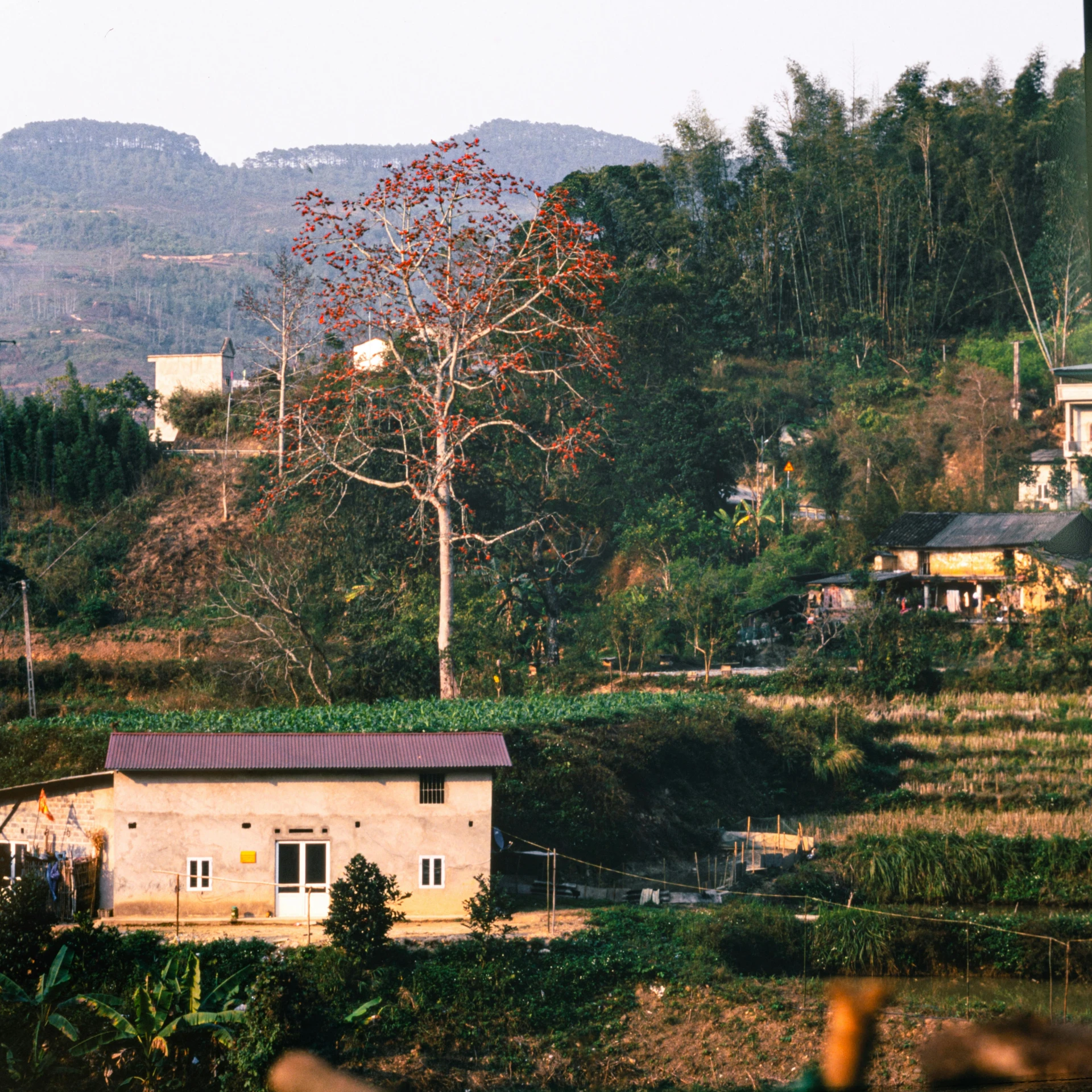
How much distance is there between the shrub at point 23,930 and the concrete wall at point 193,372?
12.2 meters

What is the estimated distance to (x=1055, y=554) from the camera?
13453 mm

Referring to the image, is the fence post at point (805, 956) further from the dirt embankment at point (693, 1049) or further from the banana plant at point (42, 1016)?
the banana plant at point (42, 1016)

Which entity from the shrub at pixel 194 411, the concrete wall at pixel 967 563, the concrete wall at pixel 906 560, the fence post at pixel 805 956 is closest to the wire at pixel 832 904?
the fence post at pixel 805 956

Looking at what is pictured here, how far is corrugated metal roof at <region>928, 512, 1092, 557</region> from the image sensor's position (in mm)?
13664

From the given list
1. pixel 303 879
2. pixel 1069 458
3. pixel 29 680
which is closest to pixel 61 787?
pixel 303 879

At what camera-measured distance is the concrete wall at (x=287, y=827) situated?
7.34m

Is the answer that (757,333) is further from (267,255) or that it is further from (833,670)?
(267,255)

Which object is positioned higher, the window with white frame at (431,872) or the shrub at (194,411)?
the shrub at (194,411)

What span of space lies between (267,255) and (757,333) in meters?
18.2

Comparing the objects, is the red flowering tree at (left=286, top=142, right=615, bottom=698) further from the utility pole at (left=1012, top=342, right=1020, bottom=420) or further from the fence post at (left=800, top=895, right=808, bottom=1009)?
the utility pole at (left=1012, top=342, right=1020, bottom=420)

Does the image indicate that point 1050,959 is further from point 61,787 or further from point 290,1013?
point 61,787

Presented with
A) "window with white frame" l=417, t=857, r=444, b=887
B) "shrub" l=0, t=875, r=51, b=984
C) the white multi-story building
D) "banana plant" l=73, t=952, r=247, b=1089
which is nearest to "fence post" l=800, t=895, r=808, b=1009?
"window with white frame" l=417, t=857, r=444, b=887

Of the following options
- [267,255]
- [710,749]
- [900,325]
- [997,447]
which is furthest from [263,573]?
[267,255]

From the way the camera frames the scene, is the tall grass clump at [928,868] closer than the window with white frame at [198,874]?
No
